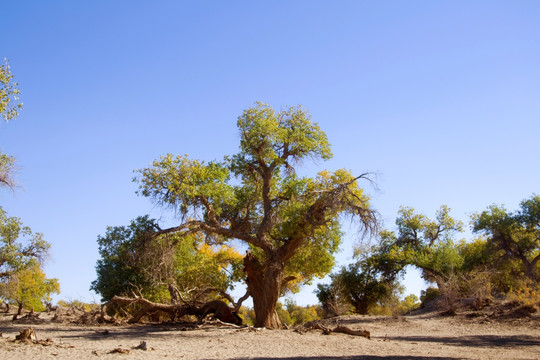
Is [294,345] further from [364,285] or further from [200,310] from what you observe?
[364,285]

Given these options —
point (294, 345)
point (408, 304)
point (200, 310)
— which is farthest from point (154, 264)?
point (408, 304)

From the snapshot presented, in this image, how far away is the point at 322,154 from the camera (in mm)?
19297

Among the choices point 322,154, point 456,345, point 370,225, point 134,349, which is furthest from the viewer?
point 322,154

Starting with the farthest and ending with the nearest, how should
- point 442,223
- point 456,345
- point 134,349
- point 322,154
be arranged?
point 442,223, point 322,154, point 456,345, point 134,349

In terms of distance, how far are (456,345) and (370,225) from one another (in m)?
5.45

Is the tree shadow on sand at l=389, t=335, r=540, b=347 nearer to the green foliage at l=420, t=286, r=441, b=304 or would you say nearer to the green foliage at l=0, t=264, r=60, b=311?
the green foliage at l=420, t=286, r=441, b=304

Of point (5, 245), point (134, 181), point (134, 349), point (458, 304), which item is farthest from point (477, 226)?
point (5, 245)

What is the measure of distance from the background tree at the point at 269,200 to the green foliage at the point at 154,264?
95cm

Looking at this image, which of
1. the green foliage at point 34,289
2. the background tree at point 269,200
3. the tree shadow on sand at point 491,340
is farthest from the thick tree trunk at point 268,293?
the green foliage at point 34,289

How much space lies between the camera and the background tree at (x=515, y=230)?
106 ft

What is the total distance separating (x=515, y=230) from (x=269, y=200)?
24.1 metres

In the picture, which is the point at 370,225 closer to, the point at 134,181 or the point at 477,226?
the point at 134,181

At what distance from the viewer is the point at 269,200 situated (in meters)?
→ 18.8

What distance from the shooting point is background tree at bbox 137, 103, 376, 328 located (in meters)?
17.4
